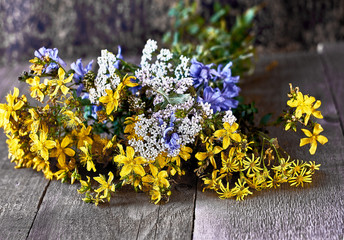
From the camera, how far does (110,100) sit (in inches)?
35.8

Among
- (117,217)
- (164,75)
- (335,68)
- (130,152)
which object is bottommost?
(117,217)

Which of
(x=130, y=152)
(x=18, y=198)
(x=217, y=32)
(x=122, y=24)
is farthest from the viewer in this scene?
(x=122, y=24)

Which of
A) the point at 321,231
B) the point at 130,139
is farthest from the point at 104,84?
the point at 321,231

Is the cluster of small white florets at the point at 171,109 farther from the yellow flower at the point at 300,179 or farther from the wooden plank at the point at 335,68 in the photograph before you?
the wooden plank at the point at 335,68

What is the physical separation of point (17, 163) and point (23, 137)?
138mm

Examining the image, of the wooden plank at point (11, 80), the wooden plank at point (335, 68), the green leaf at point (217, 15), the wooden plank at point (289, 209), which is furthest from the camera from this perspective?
the green leaf at point (217, 15)

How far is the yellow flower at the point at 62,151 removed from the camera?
3.11 ft

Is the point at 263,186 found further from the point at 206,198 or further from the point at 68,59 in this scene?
the point at 68,59

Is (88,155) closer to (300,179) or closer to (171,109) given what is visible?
(171,109)

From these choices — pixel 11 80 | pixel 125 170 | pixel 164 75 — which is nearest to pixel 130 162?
pixel 125 170

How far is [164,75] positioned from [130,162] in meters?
0.23

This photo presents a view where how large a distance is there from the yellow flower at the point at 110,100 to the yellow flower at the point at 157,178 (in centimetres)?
13

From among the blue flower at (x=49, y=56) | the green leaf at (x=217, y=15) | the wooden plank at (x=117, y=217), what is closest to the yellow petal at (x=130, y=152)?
the wooden plank at (x=117, y=217)

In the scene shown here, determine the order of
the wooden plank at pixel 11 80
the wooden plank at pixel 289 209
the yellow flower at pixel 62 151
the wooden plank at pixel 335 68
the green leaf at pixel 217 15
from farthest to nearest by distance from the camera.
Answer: the green leaf at pixel 217 15 → the wooden plank at pixel 11 80 → the wooden plank at pixel 335 68 → the yellow flower at pixel 62 151 → the wooden plank at pixel 289 209
